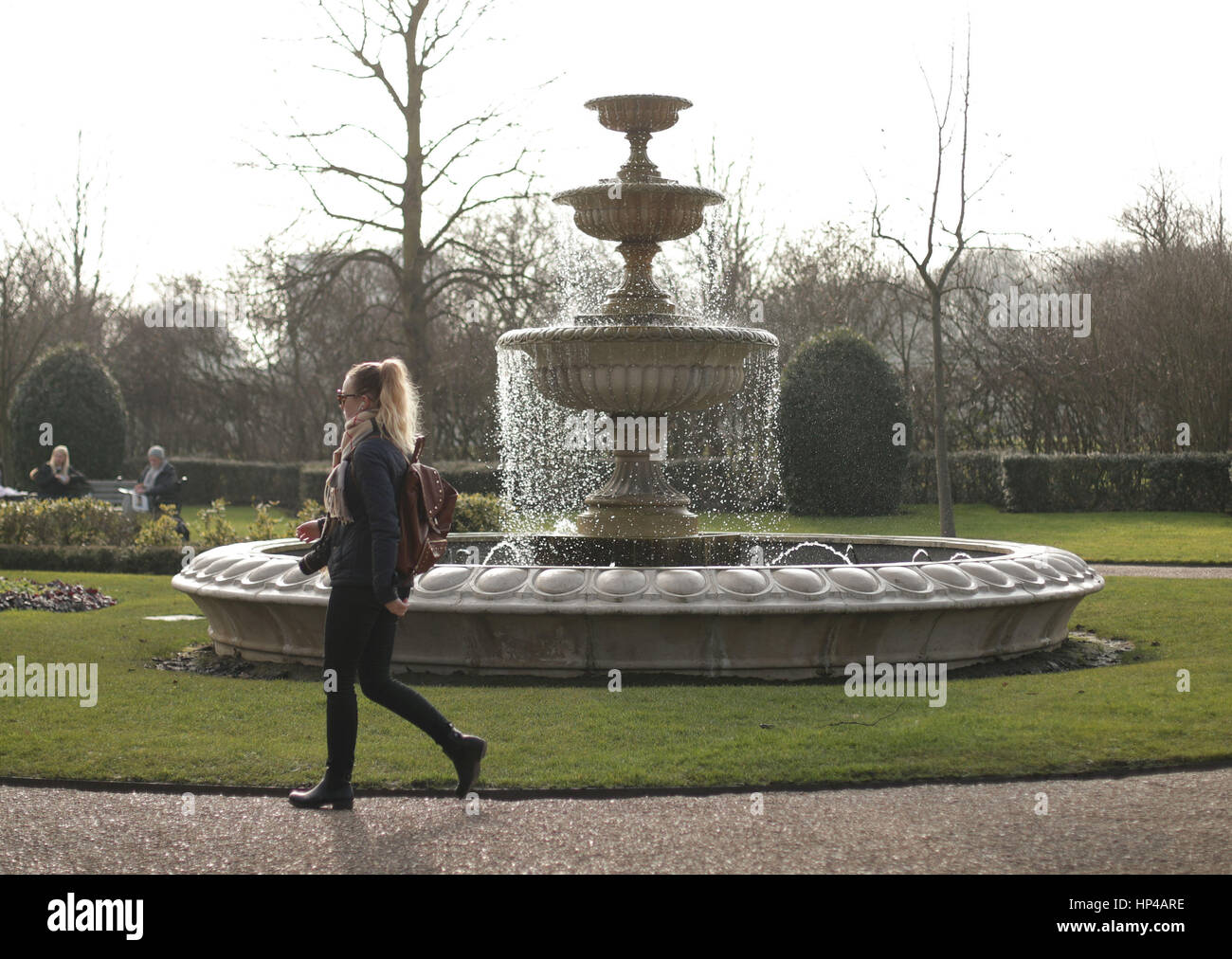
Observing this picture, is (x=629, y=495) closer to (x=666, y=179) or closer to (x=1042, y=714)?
(x=666, y=179)

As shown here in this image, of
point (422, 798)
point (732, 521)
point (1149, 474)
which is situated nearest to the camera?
point (422, 798)

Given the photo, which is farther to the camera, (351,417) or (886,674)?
(886,674)

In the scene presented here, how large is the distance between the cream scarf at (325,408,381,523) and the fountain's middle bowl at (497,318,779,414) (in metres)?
4.73

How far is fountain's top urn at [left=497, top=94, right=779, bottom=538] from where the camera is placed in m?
9.98

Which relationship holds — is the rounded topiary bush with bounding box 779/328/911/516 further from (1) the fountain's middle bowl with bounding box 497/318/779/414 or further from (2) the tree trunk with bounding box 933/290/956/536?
(1) the fountain's middle bowl with bounding box 497/318/779/414

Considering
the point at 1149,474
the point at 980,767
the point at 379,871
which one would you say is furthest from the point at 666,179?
the point at 1149,474

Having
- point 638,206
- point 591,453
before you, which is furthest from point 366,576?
point 591,453

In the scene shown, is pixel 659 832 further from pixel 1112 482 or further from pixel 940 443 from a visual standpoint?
pixel 1112 482

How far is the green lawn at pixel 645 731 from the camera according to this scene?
19.0 feet

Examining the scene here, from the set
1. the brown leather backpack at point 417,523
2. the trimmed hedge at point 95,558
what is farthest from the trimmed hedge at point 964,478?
the brown leather backpack at point 417,523

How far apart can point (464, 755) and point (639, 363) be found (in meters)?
5.12

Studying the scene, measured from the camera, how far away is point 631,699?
7.26m

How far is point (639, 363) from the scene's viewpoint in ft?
32.9

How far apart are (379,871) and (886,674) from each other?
168 inches
